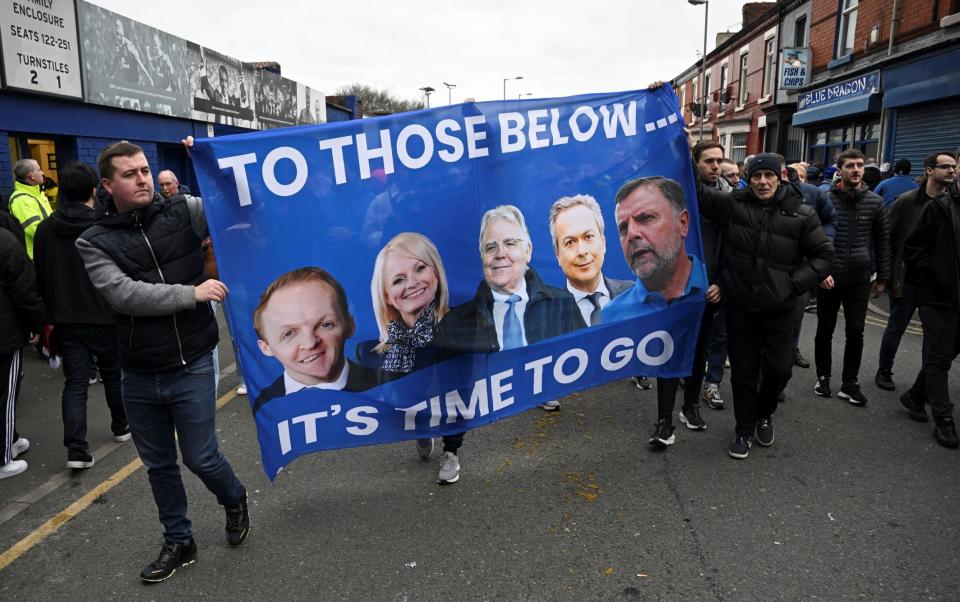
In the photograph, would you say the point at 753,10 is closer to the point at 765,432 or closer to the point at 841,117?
the point at 841,117

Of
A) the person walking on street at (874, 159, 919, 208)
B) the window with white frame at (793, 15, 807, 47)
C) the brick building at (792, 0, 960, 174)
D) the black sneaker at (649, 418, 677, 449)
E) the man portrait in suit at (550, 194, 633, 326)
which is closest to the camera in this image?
the man portrait in suit at (550, 194, 633, 326)

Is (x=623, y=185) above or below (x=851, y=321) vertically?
above

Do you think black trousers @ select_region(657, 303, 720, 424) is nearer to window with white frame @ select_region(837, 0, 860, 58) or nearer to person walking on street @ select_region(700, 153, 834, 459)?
person walking on street @ select_region(700, 153, 834, 459)

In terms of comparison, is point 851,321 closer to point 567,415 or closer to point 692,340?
point 692,340

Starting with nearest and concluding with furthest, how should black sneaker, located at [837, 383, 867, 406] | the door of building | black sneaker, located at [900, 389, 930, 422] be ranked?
1. black sneaker, located at [900, 389, 930, 422]
2. black sneaker, located at [837, 383, 867, 406]
3. the door of building

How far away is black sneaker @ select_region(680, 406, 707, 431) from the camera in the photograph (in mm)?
4926

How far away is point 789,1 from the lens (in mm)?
23062

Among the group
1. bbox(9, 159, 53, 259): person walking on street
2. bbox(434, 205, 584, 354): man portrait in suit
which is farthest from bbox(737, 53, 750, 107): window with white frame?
bbox(434, 205, 584, 354): man portrait in suit

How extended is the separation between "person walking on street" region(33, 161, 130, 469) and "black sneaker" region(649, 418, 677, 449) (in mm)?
3708

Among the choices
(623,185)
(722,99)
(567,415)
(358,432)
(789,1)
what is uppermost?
(789,1)

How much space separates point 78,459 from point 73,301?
104 centimetres

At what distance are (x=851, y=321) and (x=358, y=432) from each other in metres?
4.26

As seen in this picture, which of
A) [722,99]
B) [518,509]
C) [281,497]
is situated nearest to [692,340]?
[518,509]

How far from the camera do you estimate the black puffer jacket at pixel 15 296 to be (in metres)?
4.15
